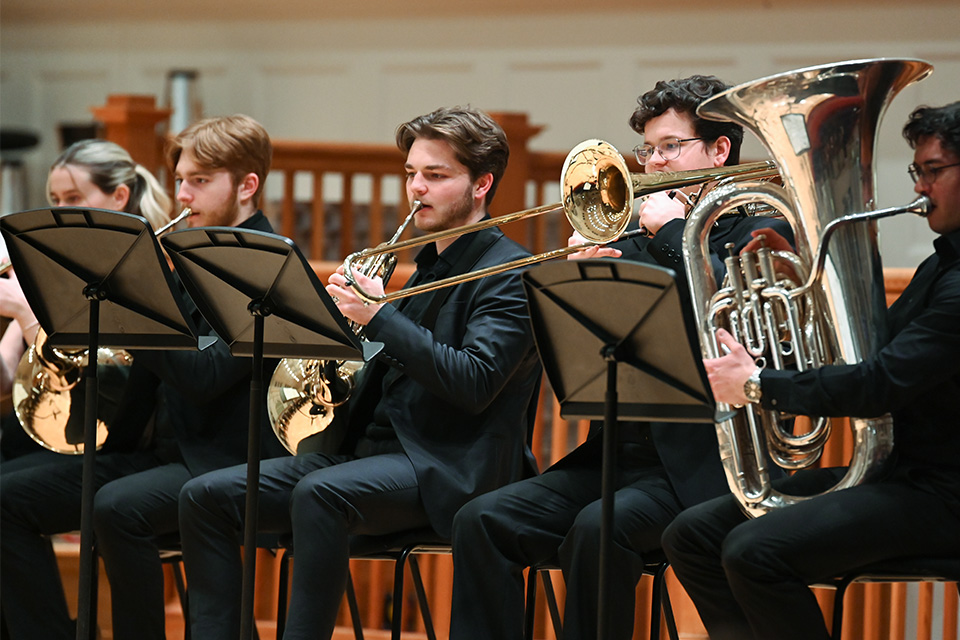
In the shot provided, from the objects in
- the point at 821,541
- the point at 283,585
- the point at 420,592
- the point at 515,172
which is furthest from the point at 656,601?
the point at 515,172

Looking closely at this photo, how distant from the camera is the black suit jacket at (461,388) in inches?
104

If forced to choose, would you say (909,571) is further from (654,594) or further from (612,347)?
(612,347)

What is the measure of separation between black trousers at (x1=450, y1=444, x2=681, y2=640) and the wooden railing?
85 cm

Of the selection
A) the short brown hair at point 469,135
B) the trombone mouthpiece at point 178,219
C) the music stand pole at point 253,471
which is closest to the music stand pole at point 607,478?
the music stand pole at point 253,471

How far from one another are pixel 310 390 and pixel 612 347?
1.05 m

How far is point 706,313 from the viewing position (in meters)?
2.36

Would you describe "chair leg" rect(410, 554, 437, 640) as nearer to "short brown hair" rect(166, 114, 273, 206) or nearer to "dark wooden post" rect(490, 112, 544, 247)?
"short brown hair" rect(166, 114, 273, 206)

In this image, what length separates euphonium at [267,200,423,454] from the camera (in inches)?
113

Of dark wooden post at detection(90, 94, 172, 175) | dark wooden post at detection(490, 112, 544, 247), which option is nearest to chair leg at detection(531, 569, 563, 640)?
dark wooden post at detection(490, 112, 544, 247)

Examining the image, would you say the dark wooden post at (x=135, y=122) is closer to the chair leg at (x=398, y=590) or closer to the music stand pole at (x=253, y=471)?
the music stand pole at (x=253, y=471)

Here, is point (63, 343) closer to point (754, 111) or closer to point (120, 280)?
point (120, 280)

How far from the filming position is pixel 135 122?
196 inches

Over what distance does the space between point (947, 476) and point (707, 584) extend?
532 millimetres

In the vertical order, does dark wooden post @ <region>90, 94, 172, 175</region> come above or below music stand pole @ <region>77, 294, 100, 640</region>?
above
